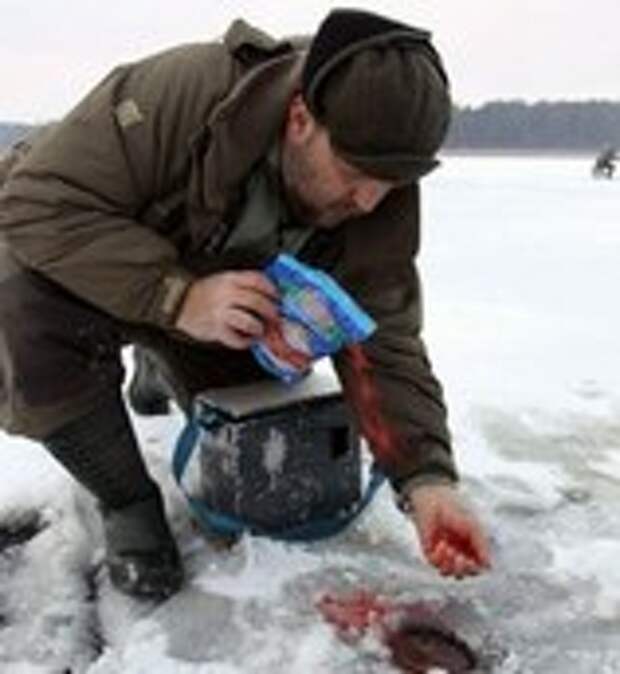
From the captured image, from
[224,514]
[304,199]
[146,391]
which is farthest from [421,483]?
[146,391]

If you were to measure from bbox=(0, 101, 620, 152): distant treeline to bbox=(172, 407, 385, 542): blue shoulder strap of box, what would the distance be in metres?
63.3

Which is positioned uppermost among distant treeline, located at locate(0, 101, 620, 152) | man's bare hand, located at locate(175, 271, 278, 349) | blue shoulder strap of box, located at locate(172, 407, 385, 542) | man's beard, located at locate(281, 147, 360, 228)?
man's beard, located at locate(281, 147, 360, 228)

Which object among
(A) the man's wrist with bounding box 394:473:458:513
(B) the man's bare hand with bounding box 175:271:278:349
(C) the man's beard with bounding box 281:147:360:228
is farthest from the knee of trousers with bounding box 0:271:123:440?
(A) the man's wrist with bounding box 394:473:458:513

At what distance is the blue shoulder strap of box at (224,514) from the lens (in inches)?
108

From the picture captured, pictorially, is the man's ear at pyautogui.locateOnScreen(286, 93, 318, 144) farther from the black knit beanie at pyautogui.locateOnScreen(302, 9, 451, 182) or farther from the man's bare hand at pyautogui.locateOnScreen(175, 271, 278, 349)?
the man's bare hand at pyautogui.locateOnScreen(175, 271, 278, 349)

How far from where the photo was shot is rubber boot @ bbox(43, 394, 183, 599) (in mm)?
2551

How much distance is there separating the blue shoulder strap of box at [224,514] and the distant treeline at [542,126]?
208ft

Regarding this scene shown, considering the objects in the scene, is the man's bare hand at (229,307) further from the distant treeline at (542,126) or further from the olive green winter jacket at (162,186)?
the distant treeline at (542,126)

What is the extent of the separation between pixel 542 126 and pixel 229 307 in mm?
73402

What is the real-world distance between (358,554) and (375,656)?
42cm

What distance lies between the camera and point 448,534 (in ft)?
8.13

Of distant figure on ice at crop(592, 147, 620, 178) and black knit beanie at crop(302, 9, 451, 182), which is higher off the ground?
black knit beanie at crop(302, 9, 451, 182)

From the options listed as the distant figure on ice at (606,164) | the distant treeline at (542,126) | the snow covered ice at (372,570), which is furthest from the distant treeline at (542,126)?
the snow covered ice at (372,570)

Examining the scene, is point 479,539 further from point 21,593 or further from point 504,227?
point 504,227
